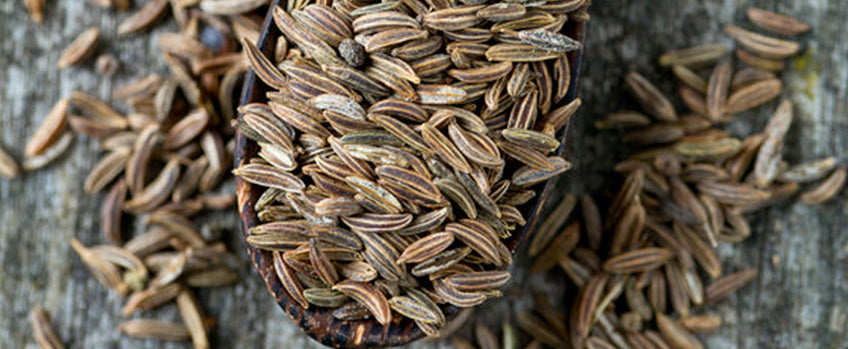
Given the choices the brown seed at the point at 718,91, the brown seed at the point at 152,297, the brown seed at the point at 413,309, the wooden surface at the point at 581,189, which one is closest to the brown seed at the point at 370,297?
the brown seed at the point at 413,309

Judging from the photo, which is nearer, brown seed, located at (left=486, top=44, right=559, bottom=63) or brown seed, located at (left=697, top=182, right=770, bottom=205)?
brown seed, located at (left=486, top=44, right=559, bottom=63)

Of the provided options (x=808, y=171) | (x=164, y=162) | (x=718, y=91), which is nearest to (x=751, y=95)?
(x=718, y=91)

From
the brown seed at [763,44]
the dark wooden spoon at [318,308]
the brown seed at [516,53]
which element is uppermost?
the brown seed at [516,53]

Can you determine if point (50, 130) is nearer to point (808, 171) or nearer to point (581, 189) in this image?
point (581, 189)

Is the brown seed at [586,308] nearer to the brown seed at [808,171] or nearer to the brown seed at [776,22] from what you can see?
the brown seed at [808,171]

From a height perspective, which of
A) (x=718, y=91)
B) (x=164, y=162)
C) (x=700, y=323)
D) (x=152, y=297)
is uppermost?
(x=718, y=91)

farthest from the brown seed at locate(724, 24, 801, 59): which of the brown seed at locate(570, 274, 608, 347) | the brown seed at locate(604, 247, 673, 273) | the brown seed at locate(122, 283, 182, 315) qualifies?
the brown seed at locate(122, 283, 182, 315)

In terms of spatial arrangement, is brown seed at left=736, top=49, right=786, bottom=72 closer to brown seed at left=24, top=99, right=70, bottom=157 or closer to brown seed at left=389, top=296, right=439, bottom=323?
brown seed at left=389, top=296, right=439, bottom=323
